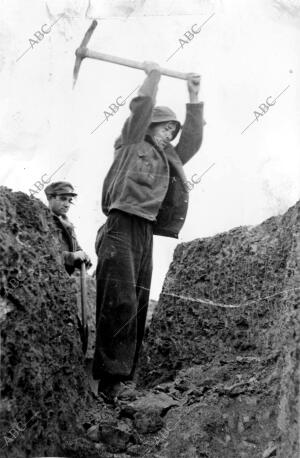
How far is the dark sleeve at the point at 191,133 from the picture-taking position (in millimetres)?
6539

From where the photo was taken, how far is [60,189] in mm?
6551

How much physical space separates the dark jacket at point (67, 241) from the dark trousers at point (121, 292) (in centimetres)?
31

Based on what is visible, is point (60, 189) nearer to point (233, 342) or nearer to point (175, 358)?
point (175, 358)

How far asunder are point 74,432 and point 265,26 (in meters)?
3.72

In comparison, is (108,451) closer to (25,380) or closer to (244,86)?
(25,380)

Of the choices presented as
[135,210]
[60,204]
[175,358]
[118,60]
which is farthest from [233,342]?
[118,60]

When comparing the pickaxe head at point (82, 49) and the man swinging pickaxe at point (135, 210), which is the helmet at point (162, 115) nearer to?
the man swinging pickaxe at point (135, 210)

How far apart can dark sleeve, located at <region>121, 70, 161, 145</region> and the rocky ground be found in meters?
0.96

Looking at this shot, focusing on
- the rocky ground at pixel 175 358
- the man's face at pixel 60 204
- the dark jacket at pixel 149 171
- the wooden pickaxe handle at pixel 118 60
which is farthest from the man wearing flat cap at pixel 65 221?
the wooden pickaxe handle at pixel 118 60

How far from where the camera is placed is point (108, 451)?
5.00 metres

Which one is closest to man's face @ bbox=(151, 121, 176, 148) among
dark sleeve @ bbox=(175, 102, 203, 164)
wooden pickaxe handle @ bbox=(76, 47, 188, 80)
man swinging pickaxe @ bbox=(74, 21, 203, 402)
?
man swinging pickaxe @ bbox=(74, 21, 203, 402)

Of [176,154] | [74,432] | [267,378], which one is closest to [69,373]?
[74,432]

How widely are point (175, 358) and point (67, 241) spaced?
138 centimetres

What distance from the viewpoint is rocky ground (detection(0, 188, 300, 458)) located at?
477cm
